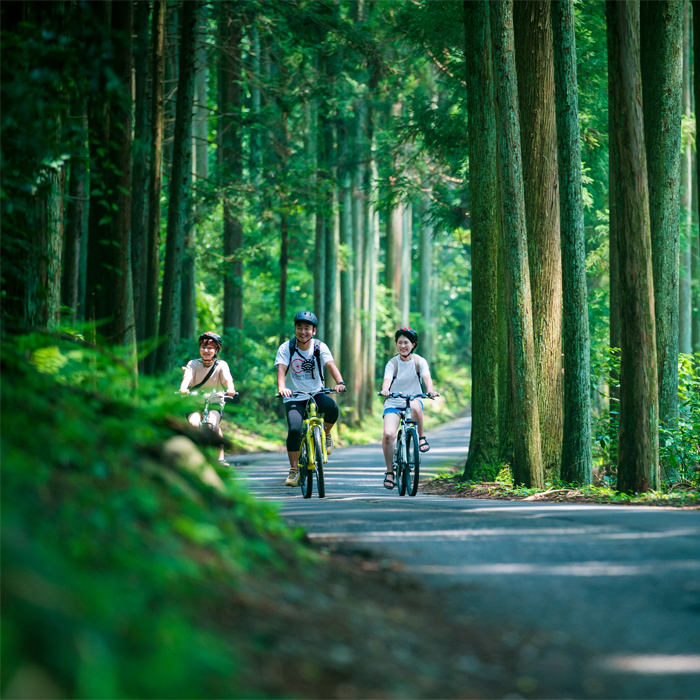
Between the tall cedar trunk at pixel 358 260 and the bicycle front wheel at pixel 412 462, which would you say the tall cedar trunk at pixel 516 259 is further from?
the tall cedar trunk at pixel 358 260

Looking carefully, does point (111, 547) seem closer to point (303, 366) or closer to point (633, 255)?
point (303, 366)

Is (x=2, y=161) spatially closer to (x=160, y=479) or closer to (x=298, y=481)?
(x=160, y=479)

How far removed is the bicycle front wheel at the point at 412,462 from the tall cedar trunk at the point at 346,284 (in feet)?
62.3

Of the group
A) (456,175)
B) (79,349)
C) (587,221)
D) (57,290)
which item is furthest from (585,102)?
(79,349)

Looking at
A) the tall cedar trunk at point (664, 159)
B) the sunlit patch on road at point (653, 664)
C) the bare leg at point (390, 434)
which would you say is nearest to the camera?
the sunlit patch on road at point (653, 664)

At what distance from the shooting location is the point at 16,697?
87.9 inches

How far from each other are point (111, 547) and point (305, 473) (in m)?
7.09

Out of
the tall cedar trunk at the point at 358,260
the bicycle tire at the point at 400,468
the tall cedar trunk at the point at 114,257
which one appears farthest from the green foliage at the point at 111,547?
the tall cedar trunk at the point at 358,260

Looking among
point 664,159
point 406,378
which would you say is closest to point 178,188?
point 406,378

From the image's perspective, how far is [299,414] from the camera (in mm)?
10523

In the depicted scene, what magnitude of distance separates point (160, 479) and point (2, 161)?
273 cm

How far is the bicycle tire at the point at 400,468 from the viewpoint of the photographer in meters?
11.3

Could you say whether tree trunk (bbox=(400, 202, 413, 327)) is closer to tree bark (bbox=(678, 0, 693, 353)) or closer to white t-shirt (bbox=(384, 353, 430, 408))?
tree bark (bbox=(678, 0, 693, 353))

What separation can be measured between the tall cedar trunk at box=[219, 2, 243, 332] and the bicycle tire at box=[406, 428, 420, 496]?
502 inches
